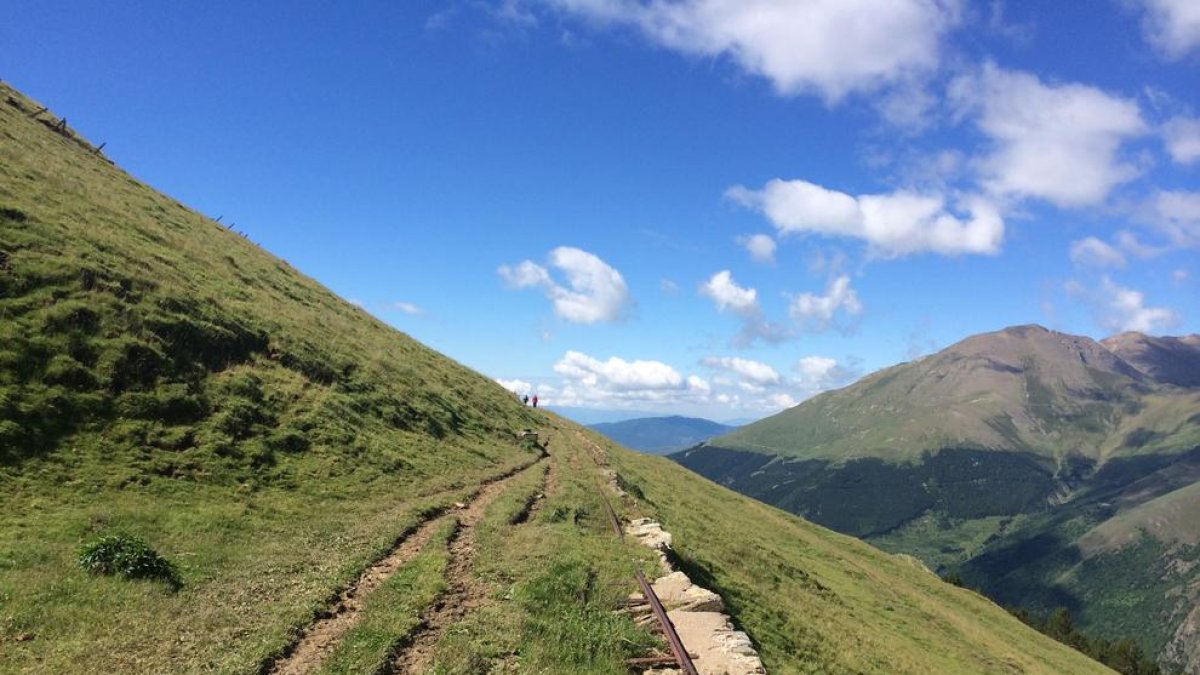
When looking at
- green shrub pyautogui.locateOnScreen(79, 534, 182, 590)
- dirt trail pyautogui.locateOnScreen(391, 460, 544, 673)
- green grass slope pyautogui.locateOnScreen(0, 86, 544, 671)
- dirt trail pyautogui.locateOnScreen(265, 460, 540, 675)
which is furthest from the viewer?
green shrub pyautogui.locateOnScreen(79, 534, 182, 590)

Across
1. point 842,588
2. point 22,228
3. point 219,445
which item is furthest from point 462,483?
point 842,588

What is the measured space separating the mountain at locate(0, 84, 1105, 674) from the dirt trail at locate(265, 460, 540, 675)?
0.38 ft

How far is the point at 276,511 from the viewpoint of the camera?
24.2 meters

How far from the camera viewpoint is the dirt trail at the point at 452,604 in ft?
45.8

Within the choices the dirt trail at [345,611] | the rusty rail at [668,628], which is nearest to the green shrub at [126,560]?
the dirt trail at [345,611]

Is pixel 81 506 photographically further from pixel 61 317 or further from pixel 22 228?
pixel 22 228

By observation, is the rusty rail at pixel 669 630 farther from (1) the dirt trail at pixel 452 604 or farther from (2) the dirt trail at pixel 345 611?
(2) the dirt trail at pixel 345 611

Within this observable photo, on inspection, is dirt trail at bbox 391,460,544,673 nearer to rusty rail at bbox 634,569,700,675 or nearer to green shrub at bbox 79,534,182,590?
rusty rail at bbox 634,569,700,675

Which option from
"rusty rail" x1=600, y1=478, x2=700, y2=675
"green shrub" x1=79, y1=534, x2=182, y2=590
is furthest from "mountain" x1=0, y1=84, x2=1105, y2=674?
"rusty rail" x1=600, y1=478, x2=700, y2=675

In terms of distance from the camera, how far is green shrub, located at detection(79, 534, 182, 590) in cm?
1612

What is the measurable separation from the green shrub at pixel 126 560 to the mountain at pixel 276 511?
0.21ft

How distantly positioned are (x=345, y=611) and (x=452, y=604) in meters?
2.82

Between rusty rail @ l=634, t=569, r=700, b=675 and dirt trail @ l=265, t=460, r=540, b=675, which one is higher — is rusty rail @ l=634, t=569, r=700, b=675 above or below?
above

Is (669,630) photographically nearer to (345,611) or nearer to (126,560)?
(345,611)
